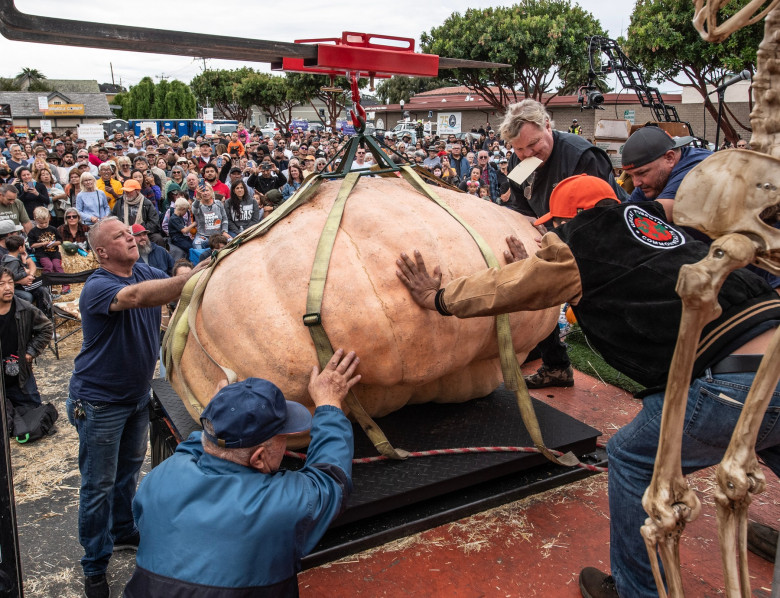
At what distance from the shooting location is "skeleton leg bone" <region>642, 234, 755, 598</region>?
1.47m

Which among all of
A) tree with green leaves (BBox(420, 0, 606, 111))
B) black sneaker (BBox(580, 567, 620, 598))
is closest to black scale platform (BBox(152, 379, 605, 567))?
black sneaker (BBox(580, 567, 620, 598))

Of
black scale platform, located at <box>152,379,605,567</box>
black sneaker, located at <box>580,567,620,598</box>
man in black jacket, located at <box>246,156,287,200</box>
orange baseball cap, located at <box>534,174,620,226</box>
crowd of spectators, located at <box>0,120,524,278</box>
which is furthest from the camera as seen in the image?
man in black jacket, located at <box>246,156,287,200</box>

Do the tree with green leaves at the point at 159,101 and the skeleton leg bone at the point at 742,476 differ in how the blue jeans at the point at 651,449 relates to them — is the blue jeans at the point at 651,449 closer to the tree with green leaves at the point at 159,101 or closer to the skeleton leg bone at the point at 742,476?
the skeleton leg bone at the point at 742,476

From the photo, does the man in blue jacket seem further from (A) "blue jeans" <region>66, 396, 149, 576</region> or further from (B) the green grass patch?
(B) the green grass patch

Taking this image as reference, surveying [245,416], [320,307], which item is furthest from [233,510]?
[320,307]

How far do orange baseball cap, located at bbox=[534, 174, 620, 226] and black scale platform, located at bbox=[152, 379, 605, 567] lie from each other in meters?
1.29

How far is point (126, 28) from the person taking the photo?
235 cm

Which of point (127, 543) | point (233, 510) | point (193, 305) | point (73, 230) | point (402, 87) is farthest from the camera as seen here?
point (402, 87)

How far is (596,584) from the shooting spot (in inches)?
100

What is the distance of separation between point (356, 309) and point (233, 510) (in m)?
1.14

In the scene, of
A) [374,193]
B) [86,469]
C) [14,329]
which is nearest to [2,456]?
[86,469]

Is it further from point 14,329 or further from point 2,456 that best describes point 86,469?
point 14,329

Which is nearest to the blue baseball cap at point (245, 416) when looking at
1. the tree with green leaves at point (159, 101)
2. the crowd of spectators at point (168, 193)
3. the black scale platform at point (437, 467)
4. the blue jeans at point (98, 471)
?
the black scale platform at point (437, 467)

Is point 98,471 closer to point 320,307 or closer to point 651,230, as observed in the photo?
point 320,307
